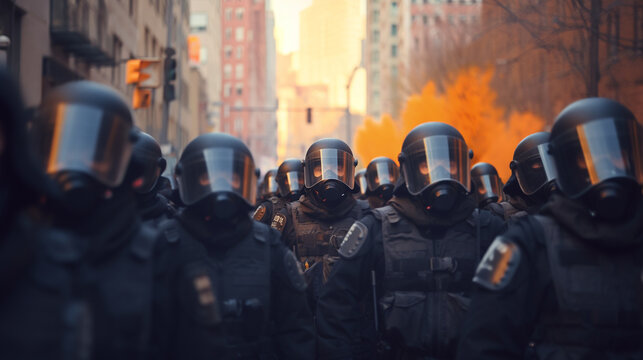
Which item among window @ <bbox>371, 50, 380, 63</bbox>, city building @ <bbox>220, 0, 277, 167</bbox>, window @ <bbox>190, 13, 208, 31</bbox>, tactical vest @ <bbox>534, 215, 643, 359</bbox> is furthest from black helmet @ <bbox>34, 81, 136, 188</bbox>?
city building @ <bbox>220, 0, 277, 167</bbox>

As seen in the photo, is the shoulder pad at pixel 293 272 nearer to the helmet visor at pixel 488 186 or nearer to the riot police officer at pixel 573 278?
the riot police officer at pixel 573 278

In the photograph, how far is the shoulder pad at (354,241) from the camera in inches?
199

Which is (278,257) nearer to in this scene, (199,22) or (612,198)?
(612,198)

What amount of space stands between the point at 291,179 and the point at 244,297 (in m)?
6.36

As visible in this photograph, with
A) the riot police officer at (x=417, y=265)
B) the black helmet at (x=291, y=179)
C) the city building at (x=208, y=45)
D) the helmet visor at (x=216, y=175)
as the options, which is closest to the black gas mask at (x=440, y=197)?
the riot police officer at (x=417, y=265)

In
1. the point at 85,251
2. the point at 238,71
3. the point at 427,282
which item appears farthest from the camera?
the point at 238,71

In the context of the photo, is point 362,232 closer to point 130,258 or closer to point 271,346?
point 271,346

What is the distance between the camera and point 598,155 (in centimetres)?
368

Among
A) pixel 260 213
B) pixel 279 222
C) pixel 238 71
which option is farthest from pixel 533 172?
pixel 238 71

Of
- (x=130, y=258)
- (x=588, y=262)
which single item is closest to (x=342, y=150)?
(x=588, y=262)

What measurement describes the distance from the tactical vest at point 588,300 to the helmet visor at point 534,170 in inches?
111

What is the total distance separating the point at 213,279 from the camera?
4.08 m

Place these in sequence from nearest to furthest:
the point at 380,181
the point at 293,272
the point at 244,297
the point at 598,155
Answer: the point at 598,155 < the point at 244,297 < the point at 293,272 < the point at 380,181

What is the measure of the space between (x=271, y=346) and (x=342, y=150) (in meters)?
4.11
